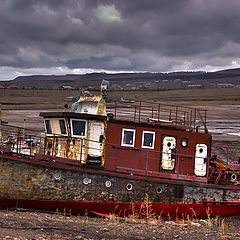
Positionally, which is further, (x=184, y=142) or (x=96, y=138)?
(x=184, y=142)

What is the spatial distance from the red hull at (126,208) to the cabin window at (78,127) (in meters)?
2.67

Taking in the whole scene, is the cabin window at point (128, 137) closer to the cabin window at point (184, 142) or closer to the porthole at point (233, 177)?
the cabin window at point (184, 142)

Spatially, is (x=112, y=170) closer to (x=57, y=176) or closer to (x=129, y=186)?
(x=129, y=186)

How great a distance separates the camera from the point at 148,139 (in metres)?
14.6

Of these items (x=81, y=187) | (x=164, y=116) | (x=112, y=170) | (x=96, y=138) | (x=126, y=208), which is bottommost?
(x=126, y=208)

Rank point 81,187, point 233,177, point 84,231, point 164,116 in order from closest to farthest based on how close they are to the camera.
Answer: point 84,231, point 81,187, point 233,177, point 164,116

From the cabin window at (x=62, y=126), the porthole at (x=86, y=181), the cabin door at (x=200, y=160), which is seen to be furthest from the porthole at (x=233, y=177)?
the cabin window at (x=62, y=126)

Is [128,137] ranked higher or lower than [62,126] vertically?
lower

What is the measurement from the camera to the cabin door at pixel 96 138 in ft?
46.6

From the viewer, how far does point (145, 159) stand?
576 inches

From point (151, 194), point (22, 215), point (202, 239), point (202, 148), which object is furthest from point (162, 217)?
point (22, 215)

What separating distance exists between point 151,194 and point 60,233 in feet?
18.4

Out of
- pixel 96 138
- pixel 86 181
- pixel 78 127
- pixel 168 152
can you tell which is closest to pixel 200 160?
pixel 168 152

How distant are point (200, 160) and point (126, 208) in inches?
153
